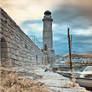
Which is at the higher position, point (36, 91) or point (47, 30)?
point (47, 30)

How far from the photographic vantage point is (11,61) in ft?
23.4

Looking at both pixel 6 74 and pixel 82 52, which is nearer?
pixel 6 74

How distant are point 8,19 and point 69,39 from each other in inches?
218

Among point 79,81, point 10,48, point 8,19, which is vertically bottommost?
point 79,81

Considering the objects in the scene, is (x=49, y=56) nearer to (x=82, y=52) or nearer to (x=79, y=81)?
(x=82, y=52)

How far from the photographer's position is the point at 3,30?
21.3 ft

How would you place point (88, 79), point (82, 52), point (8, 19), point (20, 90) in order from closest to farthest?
1. point (20, 90)
2. point (8, 19)
3. point (88, 79)
4. point (82, 52)

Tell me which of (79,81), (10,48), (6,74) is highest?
(10,48)

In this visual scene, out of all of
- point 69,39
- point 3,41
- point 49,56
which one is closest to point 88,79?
point 69,39

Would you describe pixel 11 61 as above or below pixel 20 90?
above

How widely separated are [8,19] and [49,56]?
22.3 meters

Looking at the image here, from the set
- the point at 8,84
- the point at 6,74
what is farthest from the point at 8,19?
the point at 8,84

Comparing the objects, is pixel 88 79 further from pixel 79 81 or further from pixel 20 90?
pixel 20 90

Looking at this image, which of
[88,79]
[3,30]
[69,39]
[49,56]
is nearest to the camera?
[3,30]
